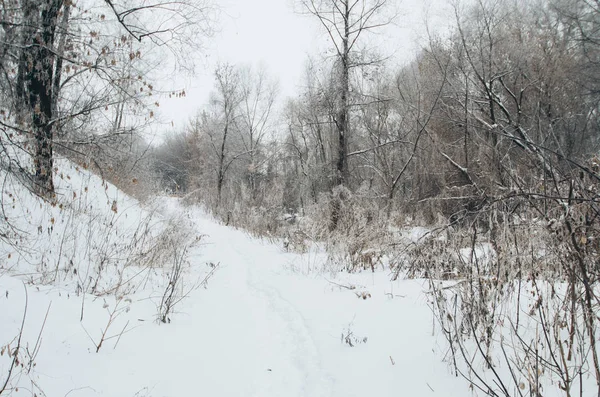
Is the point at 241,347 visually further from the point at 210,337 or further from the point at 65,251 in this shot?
the point at 65,251

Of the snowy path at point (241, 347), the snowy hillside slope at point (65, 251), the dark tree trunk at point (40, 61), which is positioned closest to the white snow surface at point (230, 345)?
the snowy path at point (241, 347)

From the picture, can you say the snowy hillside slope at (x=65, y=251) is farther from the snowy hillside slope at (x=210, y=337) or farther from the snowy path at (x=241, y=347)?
the snowy path at (x=241, y=347)

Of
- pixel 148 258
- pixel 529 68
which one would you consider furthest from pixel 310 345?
pixel 529 68

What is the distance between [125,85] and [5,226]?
2302 millimetres

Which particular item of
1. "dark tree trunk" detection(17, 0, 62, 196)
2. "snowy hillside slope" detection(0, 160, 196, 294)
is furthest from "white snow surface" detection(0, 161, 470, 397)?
"dark tree trunk" detection(17, 0, 62, 196)

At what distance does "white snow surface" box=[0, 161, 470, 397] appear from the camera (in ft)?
7.85

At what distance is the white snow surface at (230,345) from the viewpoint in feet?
7.85

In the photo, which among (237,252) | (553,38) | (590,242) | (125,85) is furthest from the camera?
(553,38)

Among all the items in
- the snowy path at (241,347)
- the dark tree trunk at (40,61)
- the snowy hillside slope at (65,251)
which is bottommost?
the snowy path at (241,347)

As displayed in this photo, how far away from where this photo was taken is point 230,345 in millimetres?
3229

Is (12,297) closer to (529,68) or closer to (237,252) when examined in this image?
(237,252)

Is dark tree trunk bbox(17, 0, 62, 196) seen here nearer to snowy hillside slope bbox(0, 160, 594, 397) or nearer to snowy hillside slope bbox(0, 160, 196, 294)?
snowy hillside slope bbox(0, 160, 196, 294)

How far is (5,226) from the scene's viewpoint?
168 inches

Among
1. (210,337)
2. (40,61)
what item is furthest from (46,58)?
(210,337)
